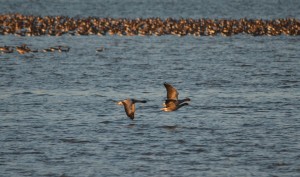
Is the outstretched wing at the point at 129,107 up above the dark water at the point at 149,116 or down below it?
above

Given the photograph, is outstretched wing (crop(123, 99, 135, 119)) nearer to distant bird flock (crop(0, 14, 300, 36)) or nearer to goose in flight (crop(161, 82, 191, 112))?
goose in flight (crop(161, 82, 191, 112))

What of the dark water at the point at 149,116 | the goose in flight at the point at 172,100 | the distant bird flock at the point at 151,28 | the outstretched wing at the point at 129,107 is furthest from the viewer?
the distant bird flock at the point at 151,28

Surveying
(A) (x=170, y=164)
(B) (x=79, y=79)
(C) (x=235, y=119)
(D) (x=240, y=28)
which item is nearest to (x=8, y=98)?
(B) (x=79, y=79)

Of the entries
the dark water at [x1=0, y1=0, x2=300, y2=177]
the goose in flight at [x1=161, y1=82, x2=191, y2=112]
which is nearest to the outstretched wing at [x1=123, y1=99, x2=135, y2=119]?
the dark water at [x1=0, y1=0, x2=300, y2=177]

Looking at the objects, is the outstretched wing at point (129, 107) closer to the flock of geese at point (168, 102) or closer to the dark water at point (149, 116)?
the flock of geese at point (168, 102)

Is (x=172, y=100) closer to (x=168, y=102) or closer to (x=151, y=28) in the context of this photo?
(x=168, y=102)

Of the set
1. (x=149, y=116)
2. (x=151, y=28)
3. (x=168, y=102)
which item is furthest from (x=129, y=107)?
(x=151, y=28)

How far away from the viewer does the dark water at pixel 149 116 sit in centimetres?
1831

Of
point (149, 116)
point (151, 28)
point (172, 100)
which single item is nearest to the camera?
point (172, 100)

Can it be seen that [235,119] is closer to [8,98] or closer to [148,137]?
[148,137]

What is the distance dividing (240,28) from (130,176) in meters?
39.7

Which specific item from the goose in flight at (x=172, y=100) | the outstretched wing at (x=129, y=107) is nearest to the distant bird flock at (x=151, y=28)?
the goose in flight at (x=172, y=100)

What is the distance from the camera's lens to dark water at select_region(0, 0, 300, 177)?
18312 millimetres

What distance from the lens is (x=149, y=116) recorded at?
24297 mm
